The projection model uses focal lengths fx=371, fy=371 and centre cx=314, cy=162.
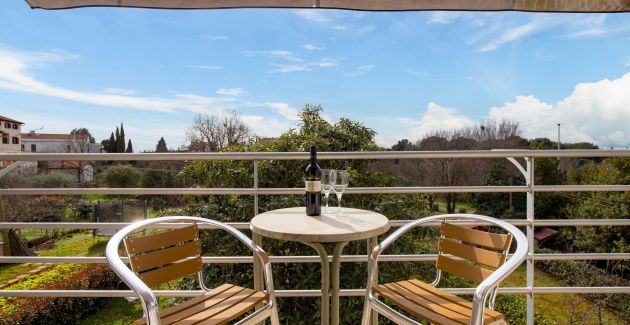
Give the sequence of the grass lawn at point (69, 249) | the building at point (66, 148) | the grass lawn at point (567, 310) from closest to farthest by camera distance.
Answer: the grass lawn at point (567, 310) → the building at point (66, 148) → the grass lawn at point (69, 249)

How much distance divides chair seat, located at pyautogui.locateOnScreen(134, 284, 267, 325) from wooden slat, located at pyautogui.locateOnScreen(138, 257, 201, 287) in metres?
0.12

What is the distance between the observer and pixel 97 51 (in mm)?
13148

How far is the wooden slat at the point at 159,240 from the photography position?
1.47 metres

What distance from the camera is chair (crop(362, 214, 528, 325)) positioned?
139 centimetres

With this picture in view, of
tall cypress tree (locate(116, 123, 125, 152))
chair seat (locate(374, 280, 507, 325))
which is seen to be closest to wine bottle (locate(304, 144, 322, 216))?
chair seat (locate(374, 280, 507, 325))

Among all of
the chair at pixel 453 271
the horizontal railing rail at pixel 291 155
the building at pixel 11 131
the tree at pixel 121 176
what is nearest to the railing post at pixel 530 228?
the horizontal railing rail at pixel 291 155

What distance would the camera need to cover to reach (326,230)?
4.78ft

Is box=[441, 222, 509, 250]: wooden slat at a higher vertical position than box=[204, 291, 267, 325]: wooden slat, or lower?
higher

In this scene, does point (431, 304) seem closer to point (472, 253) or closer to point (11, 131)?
point (472, 253)

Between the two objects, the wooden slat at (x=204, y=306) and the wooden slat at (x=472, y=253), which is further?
the wooden slat at (x=472, y=253)

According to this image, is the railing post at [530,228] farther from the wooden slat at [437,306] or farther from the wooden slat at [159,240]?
the wooden slat at [159,240]

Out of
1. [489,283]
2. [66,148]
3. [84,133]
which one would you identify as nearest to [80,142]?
[84,133]

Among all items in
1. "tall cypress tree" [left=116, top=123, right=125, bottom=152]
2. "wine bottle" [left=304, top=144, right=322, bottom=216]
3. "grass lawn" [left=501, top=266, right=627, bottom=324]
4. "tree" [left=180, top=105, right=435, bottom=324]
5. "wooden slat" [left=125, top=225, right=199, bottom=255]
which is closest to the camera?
"wooden slat" [left=125, top=225, right=199, bottom=255]

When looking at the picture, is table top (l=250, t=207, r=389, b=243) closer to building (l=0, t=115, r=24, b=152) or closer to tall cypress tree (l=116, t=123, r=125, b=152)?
tall cypress tree (l=116, t=123, r=125, b=152)
